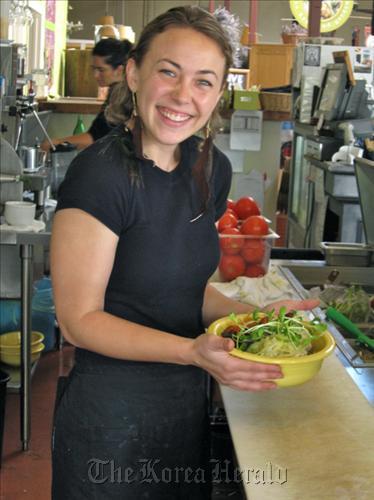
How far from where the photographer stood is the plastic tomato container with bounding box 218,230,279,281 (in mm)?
2537

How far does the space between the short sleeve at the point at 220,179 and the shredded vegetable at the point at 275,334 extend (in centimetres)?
30

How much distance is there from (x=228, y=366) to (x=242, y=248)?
1290 mm

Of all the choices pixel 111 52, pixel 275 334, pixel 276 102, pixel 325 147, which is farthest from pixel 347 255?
pixel 276 102

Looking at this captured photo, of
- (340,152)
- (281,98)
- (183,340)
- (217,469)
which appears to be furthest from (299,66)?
(183,340)

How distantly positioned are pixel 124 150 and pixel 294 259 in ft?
5.27

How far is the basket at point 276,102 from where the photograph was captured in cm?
737

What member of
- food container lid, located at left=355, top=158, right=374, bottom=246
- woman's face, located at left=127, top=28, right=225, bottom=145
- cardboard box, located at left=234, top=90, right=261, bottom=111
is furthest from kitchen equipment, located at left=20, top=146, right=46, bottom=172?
cardboard box, located at left=234, top=90, right=261, bottom=111

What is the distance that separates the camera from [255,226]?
2621mm

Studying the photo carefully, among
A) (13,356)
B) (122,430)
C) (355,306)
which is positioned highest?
(355,306)

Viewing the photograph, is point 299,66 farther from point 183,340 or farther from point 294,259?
point 183,340

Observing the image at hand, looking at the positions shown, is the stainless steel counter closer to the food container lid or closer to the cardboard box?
the food container lid

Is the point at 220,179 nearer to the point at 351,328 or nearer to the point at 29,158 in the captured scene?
the point at 351,328

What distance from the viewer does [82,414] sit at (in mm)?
1577

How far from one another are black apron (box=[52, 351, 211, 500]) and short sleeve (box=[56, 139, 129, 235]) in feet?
1.08
